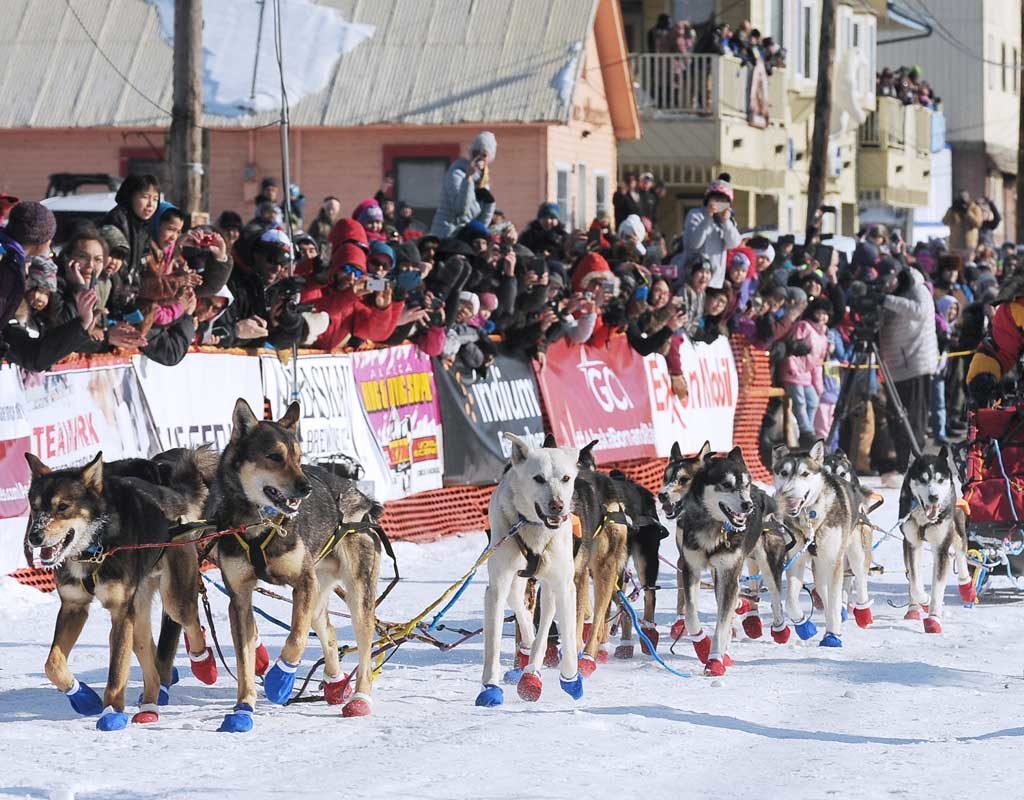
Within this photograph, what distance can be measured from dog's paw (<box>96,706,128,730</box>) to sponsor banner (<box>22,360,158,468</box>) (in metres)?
2.65

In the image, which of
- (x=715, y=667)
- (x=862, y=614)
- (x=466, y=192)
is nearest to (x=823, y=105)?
(x=466, y=192)

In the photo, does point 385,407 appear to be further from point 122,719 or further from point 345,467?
point 122,719

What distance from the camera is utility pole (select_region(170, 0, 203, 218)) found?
13547 mm

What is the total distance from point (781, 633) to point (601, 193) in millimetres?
19045

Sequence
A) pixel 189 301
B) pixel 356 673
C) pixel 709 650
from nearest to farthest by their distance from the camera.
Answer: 1. pixel 356 673
2. pixel 709 650
3. pixel 189 301

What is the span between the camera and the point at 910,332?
1722cm

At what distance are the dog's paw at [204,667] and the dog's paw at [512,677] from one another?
116 cm

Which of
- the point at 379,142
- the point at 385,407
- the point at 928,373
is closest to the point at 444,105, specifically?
the point at 379,142

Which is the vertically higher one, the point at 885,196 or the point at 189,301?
the point at 885,196

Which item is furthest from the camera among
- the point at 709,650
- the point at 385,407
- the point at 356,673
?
the point at 385,407

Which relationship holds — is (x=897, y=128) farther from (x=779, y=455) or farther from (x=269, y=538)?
(x=269, y=538)

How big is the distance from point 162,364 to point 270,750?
402 cm

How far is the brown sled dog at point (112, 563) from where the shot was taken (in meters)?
6.54

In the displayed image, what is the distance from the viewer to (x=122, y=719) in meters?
6.62
